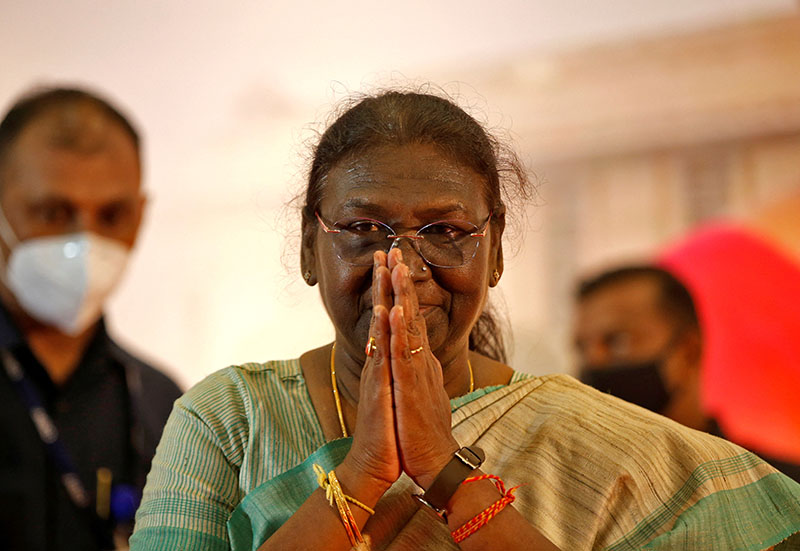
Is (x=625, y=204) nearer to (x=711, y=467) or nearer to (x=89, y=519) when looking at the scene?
(x=89, y=519)

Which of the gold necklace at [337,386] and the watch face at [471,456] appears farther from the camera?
the gold necklace at [337,386]

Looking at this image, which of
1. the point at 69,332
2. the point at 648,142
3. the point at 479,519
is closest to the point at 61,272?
the point at 69,332

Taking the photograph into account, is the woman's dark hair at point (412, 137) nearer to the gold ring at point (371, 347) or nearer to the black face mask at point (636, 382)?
the gold ring at point (371, 347)

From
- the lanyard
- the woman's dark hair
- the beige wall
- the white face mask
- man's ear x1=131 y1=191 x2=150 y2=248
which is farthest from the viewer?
the beige wall

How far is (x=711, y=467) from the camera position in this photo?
6.56ft

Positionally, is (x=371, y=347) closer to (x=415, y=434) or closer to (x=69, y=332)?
(x=415, y=434)

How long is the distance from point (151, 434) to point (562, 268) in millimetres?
3943

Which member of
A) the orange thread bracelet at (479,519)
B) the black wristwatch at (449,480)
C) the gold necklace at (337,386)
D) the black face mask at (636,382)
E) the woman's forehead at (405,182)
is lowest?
the black face mask at (636,382)

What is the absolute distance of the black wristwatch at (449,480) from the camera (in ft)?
5.93

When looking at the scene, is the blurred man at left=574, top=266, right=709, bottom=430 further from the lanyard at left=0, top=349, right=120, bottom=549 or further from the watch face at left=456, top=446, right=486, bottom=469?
the watch face at left=456, top=446, right=486, bottom=469

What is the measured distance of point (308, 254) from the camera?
2186 mm

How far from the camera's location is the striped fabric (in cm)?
189

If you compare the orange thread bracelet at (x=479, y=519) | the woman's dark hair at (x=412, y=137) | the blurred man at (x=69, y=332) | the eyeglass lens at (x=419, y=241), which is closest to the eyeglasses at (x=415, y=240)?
the eyeglass lens at (x=419, y=241)

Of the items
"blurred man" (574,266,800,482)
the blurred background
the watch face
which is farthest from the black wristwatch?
the blurred background
